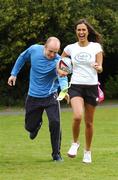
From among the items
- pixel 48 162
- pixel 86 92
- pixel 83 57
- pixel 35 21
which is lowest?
pixel 35 21

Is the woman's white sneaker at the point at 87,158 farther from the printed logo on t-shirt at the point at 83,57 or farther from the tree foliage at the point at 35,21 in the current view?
the tree foliage at the point at 35,21

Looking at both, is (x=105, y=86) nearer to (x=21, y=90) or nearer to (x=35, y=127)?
(x=21, y=90)

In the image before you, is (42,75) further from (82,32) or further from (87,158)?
(87,158)

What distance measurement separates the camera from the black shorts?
30.0 feet

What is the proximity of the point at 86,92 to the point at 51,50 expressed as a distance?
867 mm

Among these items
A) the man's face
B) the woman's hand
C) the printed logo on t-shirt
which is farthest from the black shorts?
the man's face

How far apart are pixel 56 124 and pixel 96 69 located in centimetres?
112

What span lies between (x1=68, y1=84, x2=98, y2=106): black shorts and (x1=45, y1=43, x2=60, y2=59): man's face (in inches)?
22.7

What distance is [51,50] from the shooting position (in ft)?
29.7

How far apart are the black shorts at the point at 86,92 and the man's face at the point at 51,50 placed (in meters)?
0.58

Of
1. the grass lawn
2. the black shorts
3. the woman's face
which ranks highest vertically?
the woman's face

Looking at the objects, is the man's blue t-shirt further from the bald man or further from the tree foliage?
the tree foliage

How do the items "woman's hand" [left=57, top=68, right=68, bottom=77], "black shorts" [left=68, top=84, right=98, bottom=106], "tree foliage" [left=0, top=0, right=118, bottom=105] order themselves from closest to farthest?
"woman's hand" [left=57, top=68, right=68, bottom=77], "black shorts" [left=68, top=84, right=98, bottom=106], "tree foliage" [left=0, top=0, right=118, bottom=105]

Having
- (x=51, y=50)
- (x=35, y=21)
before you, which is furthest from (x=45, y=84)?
(x=35, y=21)
